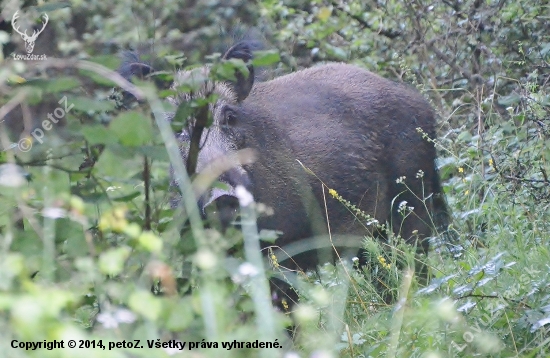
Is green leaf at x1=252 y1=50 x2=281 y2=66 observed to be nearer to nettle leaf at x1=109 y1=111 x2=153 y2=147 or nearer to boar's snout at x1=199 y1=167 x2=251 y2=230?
nettle leaf at x1=109 y1=111 x2=153 y2=147

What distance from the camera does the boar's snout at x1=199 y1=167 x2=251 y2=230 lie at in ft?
15.6

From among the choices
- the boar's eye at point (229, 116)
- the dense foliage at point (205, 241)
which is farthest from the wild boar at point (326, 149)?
the dense foliage at point (205, 241)

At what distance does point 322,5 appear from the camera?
8.81m

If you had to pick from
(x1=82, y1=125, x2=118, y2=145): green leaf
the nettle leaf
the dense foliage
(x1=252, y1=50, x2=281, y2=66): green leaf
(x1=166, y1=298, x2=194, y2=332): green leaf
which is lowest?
the dense foliage

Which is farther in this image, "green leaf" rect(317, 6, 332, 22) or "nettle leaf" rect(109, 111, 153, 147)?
"green leaf" rect(317, 6, 332, 22)

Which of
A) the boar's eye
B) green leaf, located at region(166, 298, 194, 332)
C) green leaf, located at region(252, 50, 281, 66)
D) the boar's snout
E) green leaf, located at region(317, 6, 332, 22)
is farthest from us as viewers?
green leaf, located at region(317, 6, 332, 22)

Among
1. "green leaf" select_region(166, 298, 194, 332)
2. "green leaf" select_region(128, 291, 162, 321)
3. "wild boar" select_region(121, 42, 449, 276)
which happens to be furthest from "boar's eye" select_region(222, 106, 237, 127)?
"green leaf" select_region(128, 291, 162, 321)

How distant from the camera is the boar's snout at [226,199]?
4.75m

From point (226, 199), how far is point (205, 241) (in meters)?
2.66

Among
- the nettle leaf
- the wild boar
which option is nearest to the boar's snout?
the wild boar

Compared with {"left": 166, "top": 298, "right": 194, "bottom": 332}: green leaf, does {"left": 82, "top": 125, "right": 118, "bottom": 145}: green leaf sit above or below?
above

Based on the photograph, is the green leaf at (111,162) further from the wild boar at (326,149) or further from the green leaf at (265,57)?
the wild boar at (326,149)

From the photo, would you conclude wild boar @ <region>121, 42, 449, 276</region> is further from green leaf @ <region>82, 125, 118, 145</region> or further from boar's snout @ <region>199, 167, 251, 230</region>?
green leaf @ <region>82, 125, 118, 145</region>

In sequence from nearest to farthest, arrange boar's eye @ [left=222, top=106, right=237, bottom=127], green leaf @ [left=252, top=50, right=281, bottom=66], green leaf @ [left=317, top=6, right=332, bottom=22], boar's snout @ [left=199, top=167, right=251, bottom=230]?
green leaf @ [left=252, top=50, right=281, bottom=66] → boar's snout @ [left=199, top=167, right=251, bottom=230] → boar's eye @ [left=222, top=106, right=237, bottom=127] → green leaf @ [left=317, top=6, right=332, bottom=22]
